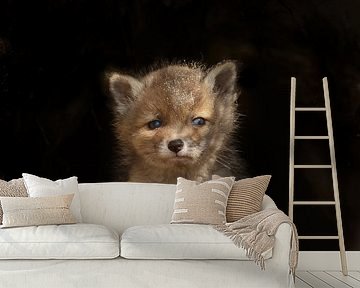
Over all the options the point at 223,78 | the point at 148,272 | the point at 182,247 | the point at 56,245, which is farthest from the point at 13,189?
the point at 223,78

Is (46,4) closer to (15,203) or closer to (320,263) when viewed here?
(15,203)

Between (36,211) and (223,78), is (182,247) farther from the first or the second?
(223,78)

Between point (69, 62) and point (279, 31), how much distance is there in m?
1.76

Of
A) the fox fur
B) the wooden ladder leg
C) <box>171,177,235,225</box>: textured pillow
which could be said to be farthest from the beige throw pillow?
the wooden ladder leg

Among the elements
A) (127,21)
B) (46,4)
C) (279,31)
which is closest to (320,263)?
(279,31)

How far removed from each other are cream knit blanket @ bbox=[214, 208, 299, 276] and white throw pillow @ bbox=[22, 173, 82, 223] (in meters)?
1.03

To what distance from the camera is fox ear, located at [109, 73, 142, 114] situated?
5207 mm

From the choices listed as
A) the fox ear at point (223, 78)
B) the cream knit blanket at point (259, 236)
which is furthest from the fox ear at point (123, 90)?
the cream knit blanket at point (259, 236)

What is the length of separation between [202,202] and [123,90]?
1477 mm

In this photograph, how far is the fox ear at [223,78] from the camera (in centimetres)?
527

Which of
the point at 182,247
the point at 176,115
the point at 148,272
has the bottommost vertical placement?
the point at 148,272

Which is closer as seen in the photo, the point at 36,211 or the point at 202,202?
the point at 36,211

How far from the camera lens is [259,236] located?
3689mm

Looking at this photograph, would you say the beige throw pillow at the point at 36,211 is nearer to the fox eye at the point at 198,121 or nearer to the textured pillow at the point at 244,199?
the textured pillow at the point at 244,199
